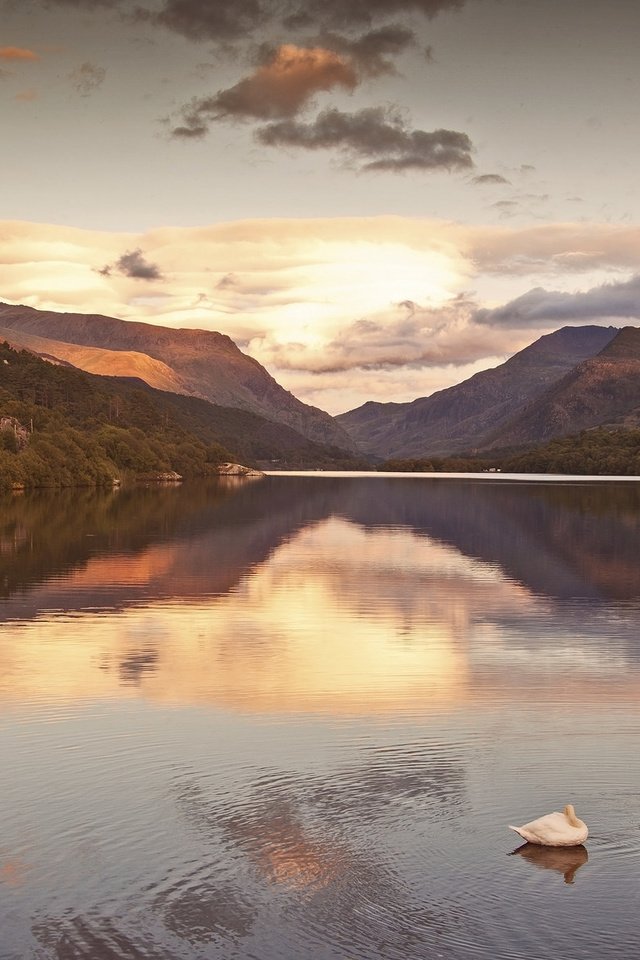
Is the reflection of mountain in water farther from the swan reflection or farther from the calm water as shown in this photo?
the swan reflection

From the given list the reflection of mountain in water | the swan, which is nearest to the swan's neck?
the swan

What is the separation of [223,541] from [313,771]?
191 feet

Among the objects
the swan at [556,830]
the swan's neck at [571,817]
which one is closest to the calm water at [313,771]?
the swan at [556,830]

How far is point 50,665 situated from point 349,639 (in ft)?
32.7

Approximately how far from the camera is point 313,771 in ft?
67.0

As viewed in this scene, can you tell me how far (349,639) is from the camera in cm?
3616

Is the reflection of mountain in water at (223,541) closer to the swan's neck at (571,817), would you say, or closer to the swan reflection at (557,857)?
the swan reflection at (557,857)

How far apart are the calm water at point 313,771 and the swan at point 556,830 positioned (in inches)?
8.3

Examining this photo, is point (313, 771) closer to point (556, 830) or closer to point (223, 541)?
point (556, 830)

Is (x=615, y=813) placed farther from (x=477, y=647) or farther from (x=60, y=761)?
(x=477, y=647)

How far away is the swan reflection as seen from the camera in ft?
51.8

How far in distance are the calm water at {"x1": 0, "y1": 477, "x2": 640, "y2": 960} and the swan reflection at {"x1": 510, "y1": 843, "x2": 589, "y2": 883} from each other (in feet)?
0.15

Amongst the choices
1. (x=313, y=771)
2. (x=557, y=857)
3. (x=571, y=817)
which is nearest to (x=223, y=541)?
(x=313, y=771)

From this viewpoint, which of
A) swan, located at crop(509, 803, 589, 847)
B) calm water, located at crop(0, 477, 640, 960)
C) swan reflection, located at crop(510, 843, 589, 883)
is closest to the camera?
calm water, located at crop(0, 477, 640, 960)
